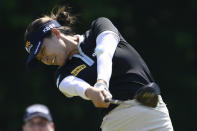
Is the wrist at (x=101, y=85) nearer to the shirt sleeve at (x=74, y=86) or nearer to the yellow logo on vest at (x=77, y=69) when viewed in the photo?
the shirt sleeve at (x=74, y=86)

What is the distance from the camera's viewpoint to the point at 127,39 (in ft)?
36.6

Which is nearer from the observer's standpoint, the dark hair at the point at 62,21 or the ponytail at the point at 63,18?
the dark hair at the point at 62,21

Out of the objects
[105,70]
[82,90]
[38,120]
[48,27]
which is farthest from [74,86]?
[38,120]

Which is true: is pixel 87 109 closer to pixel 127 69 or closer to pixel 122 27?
pixel 122 27

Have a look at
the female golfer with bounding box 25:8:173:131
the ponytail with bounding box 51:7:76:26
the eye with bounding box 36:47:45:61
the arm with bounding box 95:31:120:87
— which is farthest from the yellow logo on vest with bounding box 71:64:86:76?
the ponytail with bounding box 51:7:76:26

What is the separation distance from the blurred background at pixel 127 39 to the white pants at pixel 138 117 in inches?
224

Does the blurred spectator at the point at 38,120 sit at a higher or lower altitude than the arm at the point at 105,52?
lower

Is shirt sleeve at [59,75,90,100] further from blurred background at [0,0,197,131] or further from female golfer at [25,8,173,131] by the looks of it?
blurred background at [0,0,197,131]

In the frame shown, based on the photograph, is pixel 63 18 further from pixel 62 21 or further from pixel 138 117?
pixel 138 117

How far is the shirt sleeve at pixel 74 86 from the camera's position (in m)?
4.11

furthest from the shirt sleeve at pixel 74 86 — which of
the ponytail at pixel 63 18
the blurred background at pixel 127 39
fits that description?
the blurred background at pixel 127 39

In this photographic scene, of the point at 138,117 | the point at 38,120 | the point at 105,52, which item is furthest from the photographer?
the point at 38,120

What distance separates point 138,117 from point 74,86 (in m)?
0.54

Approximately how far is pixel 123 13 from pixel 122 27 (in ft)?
0.87
